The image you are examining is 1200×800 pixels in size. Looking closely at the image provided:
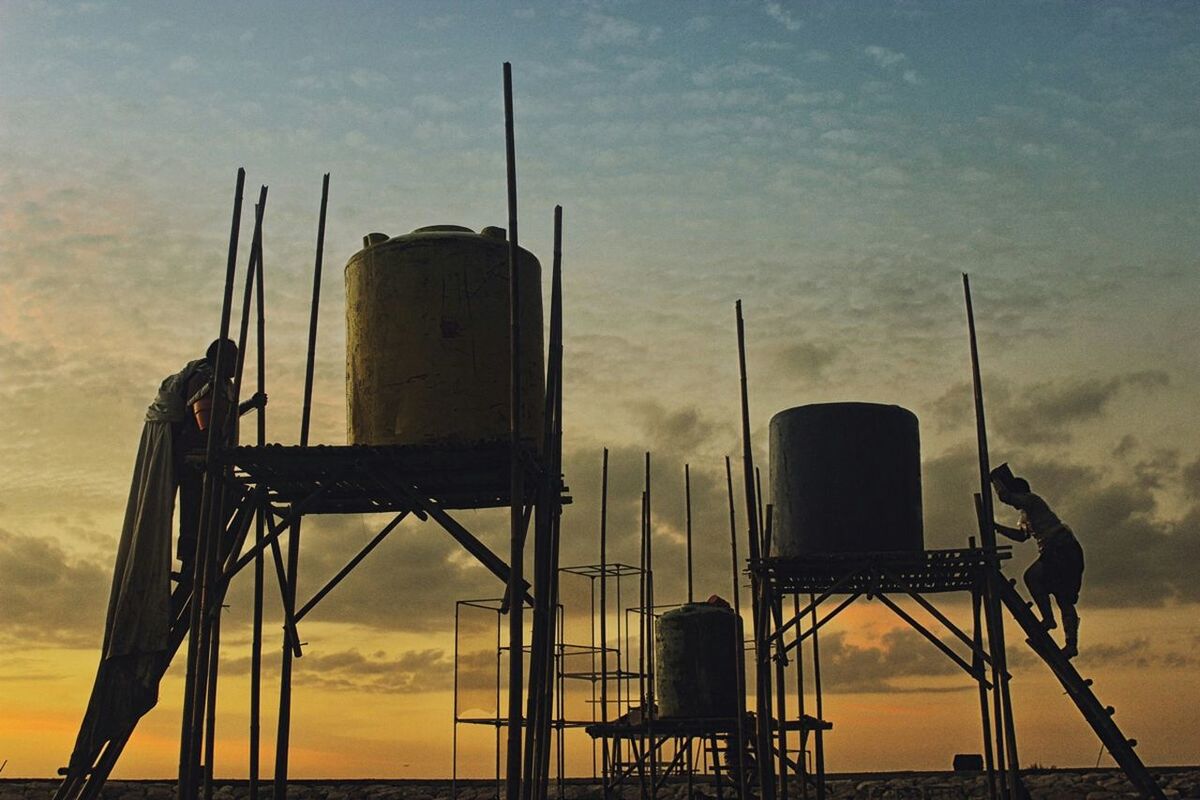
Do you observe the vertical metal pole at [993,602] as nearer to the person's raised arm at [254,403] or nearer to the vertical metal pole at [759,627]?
the vertical metal pole at [759,627]

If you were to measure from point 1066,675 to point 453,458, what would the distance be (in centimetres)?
927

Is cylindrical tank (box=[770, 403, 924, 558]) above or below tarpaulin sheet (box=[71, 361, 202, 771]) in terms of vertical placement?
above

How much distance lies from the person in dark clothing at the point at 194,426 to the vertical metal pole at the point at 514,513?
11.4 ft

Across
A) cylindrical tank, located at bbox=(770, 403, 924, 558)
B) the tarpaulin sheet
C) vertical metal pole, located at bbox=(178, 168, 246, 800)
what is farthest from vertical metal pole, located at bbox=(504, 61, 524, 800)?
cylindrical tank, located at bbox=(770, 403, 924, 558)

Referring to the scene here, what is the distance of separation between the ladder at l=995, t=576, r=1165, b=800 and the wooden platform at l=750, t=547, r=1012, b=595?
587 mm

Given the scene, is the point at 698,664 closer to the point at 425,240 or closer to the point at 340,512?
the point at 340,512

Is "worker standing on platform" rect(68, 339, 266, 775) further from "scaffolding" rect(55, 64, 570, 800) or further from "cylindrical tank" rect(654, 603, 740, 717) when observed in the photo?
"cylindrical tank" rect(654, 603, 740, 717)

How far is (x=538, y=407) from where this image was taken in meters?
15.3

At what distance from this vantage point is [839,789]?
2794cm

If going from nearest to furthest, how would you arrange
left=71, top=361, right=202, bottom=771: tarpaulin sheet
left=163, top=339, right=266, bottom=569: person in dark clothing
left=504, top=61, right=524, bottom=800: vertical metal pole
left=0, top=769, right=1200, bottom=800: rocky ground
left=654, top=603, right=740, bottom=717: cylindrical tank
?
left=504, top=61, right=524, bottom=800: vertical metal pole, left=71, top=361, right=202, bottom=771: tarpaulin sheet, left=163, top=339, right=266, bottom=569: person in dark clothing, left=654, top=603, right=740, bottom=717: cylindrical tank, left=0, top=769, right=1200, bottom=800: rocky ground

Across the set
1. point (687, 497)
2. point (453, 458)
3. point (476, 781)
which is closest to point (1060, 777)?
point (687, 497)

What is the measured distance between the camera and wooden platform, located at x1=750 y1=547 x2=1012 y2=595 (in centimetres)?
1838

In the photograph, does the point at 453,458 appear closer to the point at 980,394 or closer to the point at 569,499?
the point at 569,499

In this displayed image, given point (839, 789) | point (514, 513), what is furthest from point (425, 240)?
point (839, 789)
